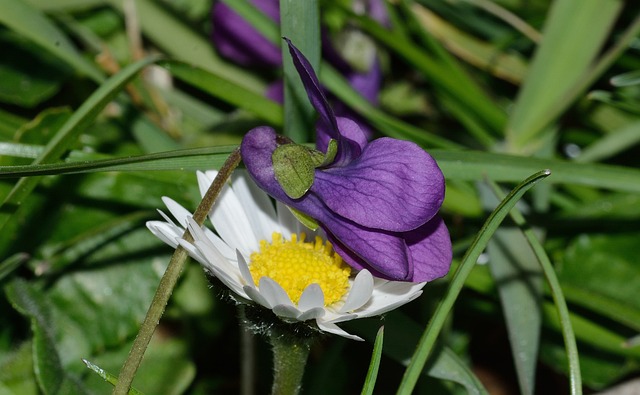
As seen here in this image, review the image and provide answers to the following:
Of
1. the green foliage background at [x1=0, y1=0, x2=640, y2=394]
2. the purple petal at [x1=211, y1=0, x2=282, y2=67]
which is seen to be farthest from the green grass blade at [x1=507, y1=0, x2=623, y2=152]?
the purple petal at [x1=211, y1=0, x2=282, y2=67]

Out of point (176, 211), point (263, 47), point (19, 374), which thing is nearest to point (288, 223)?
point (176, 211)

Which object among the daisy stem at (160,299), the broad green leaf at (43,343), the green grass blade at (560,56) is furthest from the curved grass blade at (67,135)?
the green grass blade at (560,56)

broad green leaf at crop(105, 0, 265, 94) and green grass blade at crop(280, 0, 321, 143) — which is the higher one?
broad green leaf at crop(105, 0, 265, 94)

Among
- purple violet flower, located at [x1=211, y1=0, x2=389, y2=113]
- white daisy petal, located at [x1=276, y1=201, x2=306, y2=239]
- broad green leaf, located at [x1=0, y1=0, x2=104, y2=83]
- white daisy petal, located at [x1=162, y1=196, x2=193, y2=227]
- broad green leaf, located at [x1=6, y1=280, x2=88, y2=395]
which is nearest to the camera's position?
white daisy petal, located at [x1=162, y1=196, x2=193, y2=227]

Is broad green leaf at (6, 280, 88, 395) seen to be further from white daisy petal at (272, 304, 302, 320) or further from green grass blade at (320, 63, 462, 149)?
green grass blade at (320, 63, 462, 149)

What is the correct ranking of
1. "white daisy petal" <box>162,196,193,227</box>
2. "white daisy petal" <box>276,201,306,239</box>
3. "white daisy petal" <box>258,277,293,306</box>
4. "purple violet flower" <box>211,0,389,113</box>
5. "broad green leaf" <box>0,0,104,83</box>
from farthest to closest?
"purple violet flower" <box>211,0,389,113</box>
"broad green leaf" <box>0,0,104,83</box>
"white daisy petal" <box>276,201,306,239</box>
"white daisy petal" <box>162,196,193,227</box>
"white daisy petal" <box>258,277,293,306</box>

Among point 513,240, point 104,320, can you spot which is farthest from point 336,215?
point 104,320

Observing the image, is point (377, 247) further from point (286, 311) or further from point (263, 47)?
point (263, 47)
